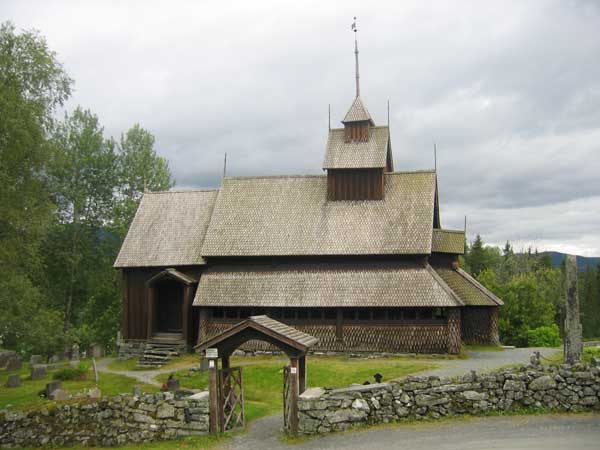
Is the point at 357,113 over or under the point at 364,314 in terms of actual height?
over

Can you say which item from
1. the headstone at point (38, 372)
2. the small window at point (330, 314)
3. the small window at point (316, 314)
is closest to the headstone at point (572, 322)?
the small window at point (330, 314)

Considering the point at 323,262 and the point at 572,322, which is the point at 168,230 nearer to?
the point at 323,262

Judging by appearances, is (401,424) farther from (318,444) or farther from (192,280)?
(192,280)

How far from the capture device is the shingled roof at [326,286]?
1252 inches

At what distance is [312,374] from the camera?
1090 inches

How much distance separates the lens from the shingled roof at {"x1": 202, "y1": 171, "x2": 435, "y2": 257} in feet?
112

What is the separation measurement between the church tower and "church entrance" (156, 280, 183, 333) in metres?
11.5

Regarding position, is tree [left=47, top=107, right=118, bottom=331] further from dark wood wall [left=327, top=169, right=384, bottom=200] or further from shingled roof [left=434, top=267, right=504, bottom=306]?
shingled roof [left=434, top=267, right=504, bottom=306]

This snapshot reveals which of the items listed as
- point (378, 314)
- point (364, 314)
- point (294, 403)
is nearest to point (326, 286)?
point (364, 314)

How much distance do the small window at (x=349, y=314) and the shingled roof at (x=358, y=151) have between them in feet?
28.8

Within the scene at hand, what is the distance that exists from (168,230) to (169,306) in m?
4.95

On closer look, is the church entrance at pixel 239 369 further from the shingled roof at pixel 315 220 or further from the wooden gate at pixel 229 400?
the shingled roof at pixel 315 220

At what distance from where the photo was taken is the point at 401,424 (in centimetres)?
1783

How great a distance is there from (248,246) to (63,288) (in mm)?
24509
